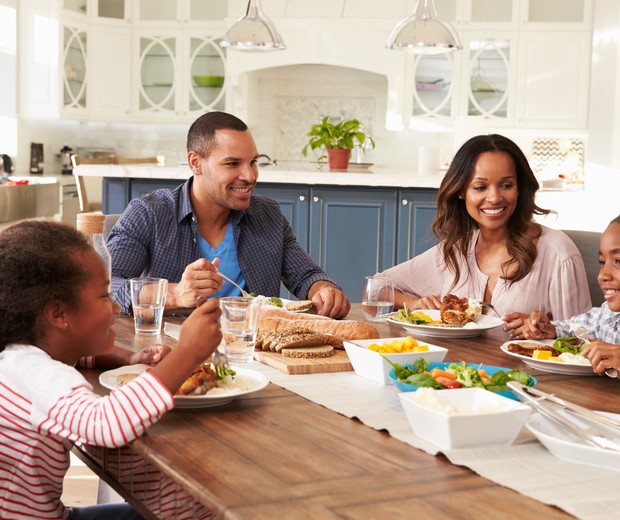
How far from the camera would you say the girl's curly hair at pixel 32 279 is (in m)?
1.39

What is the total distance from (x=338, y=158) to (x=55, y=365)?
4202 mm

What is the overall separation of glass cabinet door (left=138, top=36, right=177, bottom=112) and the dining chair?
586 centimetres

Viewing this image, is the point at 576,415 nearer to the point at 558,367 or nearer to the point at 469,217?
the point at 558,367

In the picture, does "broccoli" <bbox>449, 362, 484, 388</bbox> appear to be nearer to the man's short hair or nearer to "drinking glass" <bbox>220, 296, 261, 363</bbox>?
"drinking glass" <bbox>220, 296, 261, 363</bbox>

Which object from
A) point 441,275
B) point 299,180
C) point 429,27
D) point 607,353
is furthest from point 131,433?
point 429,27

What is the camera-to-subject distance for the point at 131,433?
Result: 1.24 m

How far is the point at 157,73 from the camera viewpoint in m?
8.09

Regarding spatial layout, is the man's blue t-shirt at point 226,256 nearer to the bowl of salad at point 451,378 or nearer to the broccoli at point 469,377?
the bowl of salad at point 451,378

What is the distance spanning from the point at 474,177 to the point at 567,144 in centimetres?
549

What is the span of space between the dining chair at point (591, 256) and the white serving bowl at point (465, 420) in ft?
4.98

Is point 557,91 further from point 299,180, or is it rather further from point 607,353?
point 607,353

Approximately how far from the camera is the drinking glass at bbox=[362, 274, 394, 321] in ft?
7.34

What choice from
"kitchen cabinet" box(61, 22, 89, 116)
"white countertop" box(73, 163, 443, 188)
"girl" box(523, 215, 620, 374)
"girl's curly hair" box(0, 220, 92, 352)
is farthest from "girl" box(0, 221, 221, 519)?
"kitchen cabinet" box(61, 22, 89, 116)

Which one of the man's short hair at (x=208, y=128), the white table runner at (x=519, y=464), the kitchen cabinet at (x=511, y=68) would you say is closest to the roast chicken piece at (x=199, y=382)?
the white table runner at (x=519, y=464)
